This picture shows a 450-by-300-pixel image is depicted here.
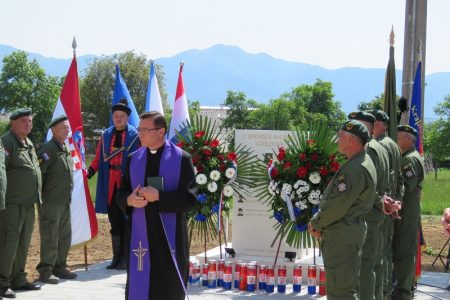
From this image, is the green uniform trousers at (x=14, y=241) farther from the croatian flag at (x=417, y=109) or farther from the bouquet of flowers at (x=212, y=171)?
the croatian flag at (x=417, y=109)

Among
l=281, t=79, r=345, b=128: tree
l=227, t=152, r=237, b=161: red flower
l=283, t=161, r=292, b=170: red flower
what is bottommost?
l=283, t=161, r=292, b=170: red flower

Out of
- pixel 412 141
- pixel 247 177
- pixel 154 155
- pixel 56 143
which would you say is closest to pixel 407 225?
pixel 412 141

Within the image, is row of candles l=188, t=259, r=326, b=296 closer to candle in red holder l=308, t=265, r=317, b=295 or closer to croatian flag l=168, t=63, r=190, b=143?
candle in red holder l=308, t=265, r=317, b=295

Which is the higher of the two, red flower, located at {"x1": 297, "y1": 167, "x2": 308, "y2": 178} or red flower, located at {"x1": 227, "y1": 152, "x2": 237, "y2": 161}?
red flower, located at {"x1": 227, "y1": 152, "x2": 237, "y2": 161}

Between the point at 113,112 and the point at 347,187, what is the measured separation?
4.50 metres

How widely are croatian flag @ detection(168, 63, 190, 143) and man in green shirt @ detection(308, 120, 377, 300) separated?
3.53 meters

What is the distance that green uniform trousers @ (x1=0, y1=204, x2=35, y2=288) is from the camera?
7148mm

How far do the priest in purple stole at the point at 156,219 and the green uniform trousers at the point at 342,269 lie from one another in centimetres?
131

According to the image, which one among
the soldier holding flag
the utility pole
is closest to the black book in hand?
the soldier holding flag

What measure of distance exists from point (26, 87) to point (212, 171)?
2329 inches

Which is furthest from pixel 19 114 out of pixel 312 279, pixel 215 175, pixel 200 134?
pixel 312 279

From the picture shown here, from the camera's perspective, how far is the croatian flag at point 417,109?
8.80 metres

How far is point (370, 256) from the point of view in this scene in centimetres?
602

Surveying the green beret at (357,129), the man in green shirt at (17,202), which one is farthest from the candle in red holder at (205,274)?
the green beret at (357,129)
